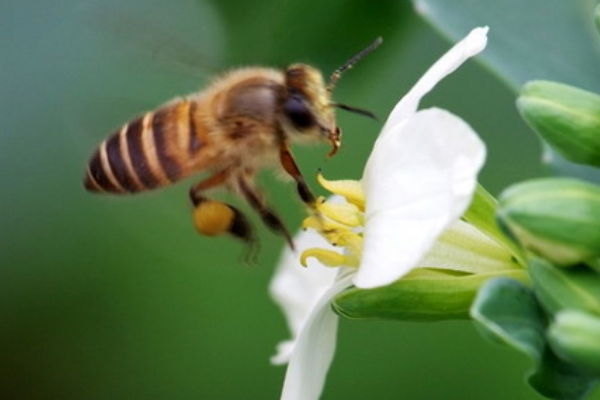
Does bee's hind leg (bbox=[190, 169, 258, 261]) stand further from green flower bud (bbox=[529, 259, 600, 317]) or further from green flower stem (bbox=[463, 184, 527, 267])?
green flower bud (bbox=[529, 259, 600, 317])

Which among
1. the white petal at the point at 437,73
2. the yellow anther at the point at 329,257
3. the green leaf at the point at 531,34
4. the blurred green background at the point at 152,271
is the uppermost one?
the white petal at the point at 437,73

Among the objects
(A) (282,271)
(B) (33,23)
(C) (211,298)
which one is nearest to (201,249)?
(C) (211,298)

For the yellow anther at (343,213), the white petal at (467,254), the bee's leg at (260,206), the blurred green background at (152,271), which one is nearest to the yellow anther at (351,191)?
the yellow anther at (343,213)

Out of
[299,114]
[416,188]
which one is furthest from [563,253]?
[299,114]

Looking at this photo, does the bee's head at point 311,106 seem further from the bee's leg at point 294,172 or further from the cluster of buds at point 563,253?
the cluster of buds at point 563,253

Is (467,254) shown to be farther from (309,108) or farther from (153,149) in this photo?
(153,149)

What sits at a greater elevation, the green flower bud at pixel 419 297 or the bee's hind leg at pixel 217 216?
the bee's hind leg at pixel 217 216

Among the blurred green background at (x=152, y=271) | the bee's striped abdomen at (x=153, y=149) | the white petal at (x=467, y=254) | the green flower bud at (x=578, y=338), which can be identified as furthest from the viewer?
the blurred green background at (x=152, y=271)
